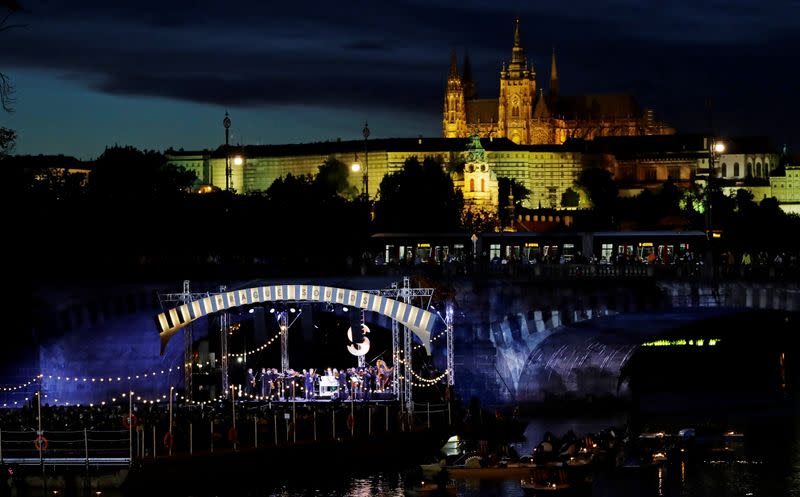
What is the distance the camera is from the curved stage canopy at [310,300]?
65125 mm

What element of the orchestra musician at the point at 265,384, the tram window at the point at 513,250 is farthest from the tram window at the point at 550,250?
the orchestra musician at the point at 265,384

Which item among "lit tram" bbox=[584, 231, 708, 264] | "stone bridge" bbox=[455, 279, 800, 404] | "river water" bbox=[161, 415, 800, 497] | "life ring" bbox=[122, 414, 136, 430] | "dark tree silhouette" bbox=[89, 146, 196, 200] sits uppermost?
"dark tree silhouette" bbox=[89, 146, 196, 200]

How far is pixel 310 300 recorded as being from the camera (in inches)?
2596

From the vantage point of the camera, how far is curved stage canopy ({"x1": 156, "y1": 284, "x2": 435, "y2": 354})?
214ft

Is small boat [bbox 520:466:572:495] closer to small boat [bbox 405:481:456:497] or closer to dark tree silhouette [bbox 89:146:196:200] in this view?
small boat [bbox 405:481:456:497]

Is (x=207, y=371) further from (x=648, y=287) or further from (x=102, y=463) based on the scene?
(x=102, y=463)

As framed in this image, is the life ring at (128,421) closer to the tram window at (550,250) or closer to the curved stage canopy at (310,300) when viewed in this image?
the curved stage canopy at (310,300)

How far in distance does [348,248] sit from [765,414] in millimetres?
42834

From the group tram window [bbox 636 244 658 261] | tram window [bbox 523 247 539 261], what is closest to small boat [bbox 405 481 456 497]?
tram window [bbox 636 244 658 261]

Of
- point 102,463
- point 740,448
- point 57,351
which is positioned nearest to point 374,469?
point 102,463

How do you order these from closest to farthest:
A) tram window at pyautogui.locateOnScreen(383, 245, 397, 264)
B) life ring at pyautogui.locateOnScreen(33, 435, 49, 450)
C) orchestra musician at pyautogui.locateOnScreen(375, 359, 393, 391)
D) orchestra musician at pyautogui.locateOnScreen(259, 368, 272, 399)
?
1. life ring at pyautogui.locateOnScreen(33, 435, 49, 450)
2. orchestra musician at pyautogui.locateOnScreen(259, 368, 272, 399)
3. orchestra musician at pyautogui.locateOnScreen(375, 359, 393, 391)
4. tram window at pyautogui.locateOnScreen(383, 245, 397, 264)

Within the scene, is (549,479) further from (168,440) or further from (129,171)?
(129,171)

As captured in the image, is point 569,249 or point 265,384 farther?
point 569,249

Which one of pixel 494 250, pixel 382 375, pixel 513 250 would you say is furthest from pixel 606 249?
pixel 382 375
